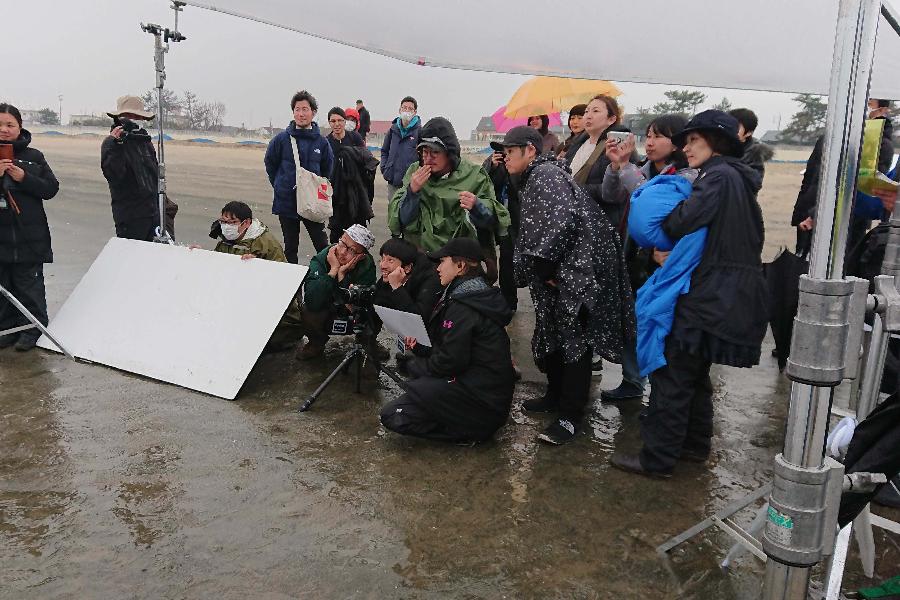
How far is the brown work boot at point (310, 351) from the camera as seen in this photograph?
4.98m

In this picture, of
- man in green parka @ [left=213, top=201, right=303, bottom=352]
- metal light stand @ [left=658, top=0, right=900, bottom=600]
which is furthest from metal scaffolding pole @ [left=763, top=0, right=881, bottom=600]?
man in green parka @ [left=213, top=201, right=303, bottom=352]

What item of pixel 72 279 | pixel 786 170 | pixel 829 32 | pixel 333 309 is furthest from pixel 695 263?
pixel 786 170

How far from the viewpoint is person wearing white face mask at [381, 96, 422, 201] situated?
7.45 m

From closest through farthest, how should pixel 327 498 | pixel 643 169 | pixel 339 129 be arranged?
pixel 327 498
pixel 643 169
pixel 339 129

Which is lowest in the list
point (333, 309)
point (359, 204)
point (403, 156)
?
point (333, 309)

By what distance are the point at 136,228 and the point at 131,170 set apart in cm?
54

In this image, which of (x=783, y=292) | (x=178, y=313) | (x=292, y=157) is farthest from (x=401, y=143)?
(x=783, y=292)

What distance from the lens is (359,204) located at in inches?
292

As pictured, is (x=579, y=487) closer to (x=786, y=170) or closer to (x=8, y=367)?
(x=8, y=367)

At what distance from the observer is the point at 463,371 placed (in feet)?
12.1

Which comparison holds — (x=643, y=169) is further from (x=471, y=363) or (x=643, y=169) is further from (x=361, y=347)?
(x=361, y=347)

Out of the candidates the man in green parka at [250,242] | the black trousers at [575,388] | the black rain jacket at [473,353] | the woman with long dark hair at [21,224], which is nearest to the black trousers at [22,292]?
the woman with long dark hair at [21,224]

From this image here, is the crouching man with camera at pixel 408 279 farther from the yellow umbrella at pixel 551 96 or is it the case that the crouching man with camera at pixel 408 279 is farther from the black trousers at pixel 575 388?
the yellow umbrella at pixel 551 96

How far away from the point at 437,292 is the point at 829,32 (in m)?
2.67
